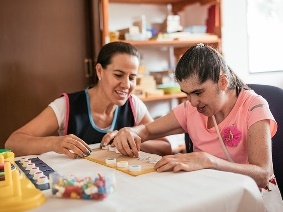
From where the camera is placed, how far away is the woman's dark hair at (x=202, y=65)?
1.24 m

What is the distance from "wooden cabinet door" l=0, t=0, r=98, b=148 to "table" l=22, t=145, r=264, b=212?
1.68 m

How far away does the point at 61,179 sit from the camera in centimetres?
86

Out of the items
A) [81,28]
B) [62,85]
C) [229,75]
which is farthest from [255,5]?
[229,75]

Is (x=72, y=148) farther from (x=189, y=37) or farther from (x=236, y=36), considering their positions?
(x=236, y=36)

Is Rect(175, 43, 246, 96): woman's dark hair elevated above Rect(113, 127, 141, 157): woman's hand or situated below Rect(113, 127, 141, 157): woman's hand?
above

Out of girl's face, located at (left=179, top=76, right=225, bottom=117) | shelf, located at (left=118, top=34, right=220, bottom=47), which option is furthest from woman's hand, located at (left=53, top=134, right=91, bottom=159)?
shelf, located at (left=118, top=34, right=220, bottom=47)

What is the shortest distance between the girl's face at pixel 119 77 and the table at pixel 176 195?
833mm

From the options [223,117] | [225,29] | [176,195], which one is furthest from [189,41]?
[176,195]

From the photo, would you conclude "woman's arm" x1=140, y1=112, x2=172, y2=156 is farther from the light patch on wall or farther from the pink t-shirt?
the light patch on wall

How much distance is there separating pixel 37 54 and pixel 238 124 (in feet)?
5.60

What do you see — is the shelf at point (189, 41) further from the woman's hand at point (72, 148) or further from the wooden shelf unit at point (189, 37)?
the woman's hand at point (72, 148)

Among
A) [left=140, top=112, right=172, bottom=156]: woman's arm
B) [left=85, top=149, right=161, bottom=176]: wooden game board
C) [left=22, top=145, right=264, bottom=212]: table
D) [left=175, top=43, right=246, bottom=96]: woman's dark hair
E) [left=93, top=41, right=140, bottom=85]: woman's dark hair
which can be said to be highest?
[left=93, top=41, right=140, bottom=85]: woman's dark hair

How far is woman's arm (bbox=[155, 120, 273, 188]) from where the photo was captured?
3.22 feet

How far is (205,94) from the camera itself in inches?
49.4
